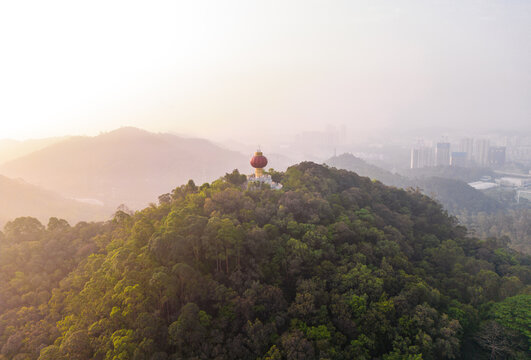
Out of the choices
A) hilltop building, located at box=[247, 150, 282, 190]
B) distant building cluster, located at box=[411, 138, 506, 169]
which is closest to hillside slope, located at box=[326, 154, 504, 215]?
hilltop building, located at box=[247, 150, 282, 190]

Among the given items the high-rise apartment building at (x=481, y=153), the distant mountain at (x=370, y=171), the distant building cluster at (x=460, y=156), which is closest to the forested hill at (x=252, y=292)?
the distant mountain at (x=370, y=171)

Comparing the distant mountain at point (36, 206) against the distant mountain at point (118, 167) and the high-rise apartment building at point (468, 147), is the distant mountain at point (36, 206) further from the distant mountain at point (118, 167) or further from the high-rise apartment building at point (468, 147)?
the high-rise apartment building at point (468, 147)

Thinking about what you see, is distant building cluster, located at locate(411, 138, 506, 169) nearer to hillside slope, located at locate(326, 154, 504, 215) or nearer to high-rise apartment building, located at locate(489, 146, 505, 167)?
high-rise apartment building, located at locate(489, 146, 505, 167)

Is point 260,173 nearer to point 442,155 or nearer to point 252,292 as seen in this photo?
point 252,292

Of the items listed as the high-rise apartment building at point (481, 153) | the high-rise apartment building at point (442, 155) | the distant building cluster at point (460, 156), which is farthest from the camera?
the high-rise apartment building at point (481, 153)

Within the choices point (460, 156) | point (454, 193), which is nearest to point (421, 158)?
point (460, 156)
